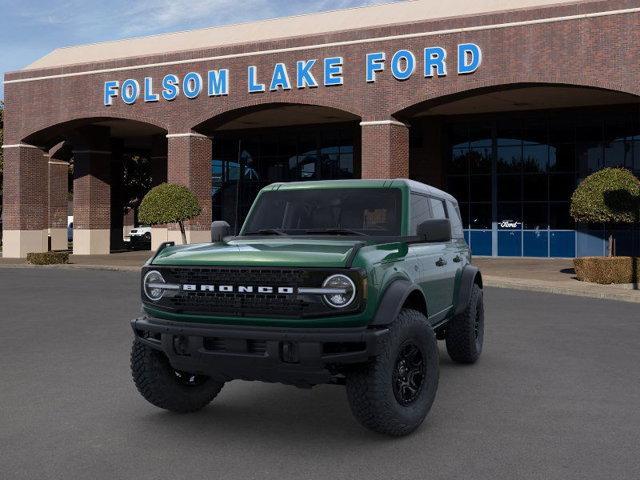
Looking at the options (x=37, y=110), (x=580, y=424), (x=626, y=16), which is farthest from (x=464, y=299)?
(x=37, y=110)

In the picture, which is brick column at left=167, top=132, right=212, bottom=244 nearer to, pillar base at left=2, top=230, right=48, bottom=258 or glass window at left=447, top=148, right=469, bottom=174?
pillar base at left=2, top=230, right=48, bottom=258

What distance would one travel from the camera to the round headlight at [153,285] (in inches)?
234

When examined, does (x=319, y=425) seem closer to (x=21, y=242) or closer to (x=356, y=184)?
(x=356, y=184)

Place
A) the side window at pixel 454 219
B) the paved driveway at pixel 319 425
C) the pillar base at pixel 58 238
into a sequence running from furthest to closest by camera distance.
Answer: the pillar base at pixel 58 238 < the side window at pixel 454 219 < the paved driveway at pixel 319 425

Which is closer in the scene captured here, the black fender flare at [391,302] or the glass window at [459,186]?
the black fender flare at [391,302]

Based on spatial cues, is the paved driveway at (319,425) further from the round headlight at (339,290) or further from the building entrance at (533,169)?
the building entrance at (533,169)

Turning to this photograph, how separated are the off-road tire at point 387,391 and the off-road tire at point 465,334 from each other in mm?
2575

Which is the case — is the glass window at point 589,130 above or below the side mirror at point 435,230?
above

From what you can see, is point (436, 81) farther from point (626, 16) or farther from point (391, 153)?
point (626, 16)

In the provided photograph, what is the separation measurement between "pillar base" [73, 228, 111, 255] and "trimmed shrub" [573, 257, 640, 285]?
87.9ft

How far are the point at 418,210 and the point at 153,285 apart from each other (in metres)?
2.67

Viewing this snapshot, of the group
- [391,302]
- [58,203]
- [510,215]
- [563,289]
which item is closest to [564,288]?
[563,289]

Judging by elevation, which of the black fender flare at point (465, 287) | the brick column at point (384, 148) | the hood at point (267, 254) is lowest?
the black fender flare at point (465, 287)

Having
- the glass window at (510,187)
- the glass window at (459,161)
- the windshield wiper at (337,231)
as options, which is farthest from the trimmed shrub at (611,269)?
the windshield wiper at (337,231)
